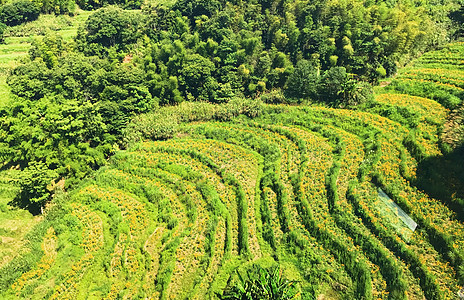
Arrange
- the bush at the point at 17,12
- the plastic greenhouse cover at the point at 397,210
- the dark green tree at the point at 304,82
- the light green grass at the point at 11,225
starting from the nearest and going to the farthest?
the plastic greenhouse cover at the point at 397,210 < the light green grass at the point at 11,225 < the dark green tree at the point at 304,82 < the bush at the point at 17,12

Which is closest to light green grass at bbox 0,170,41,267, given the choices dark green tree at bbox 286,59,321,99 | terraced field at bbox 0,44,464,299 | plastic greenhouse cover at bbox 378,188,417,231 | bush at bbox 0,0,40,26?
terraced field at bbox 0,44,464,299

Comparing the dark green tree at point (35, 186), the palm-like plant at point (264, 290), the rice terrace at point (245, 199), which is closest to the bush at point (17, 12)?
the rice terrace at point (245, 199)

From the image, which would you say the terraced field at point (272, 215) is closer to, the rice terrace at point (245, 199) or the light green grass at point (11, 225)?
the rice terrace at point (245, 199)

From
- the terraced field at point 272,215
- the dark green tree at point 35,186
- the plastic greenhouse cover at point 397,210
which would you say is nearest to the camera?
the terraced field at point 272,215

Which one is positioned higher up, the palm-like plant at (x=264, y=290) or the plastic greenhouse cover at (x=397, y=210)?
the plastic greenhouse cover at (x=397, y=210)

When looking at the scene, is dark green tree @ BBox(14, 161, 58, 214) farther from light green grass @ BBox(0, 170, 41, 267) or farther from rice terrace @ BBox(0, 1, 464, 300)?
light green grass @ BBox(0, 170, 41, 267)

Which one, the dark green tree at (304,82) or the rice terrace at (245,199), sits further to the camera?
the dark green tree at (304,82)
